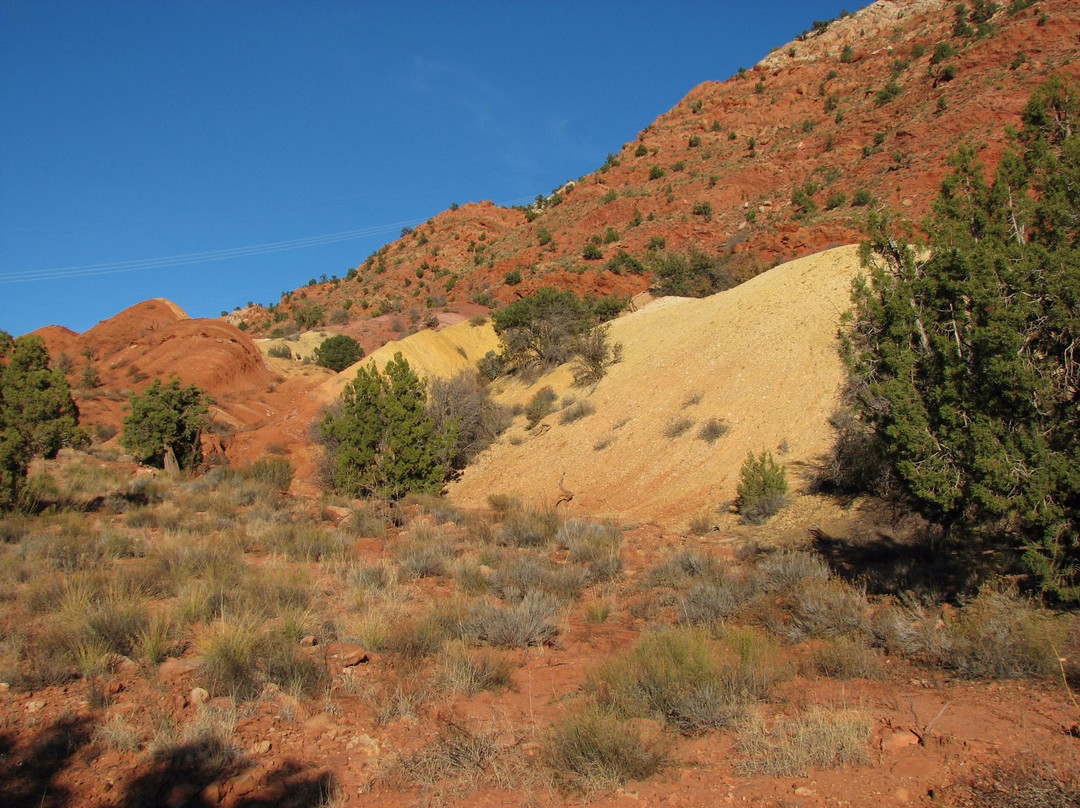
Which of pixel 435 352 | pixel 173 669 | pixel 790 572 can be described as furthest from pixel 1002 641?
pixel 435 352

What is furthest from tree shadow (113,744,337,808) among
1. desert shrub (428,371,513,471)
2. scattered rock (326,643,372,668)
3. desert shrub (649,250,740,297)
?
desert shrub (649,250,740,297)

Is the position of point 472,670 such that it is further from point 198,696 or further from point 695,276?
point 695,276

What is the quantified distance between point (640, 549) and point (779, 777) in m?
7.36

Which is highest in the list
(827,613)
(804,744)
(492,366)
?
(492,366)

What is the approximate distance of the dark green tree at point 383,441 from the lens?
18.2 m

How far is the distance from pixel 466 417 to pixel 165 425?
983 cm

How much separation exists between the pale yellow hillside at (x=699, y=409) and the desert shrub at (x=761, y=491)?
730 millimetres

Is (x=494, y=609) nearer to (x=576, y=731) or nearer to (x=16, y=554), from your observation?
(x=576, y=731)

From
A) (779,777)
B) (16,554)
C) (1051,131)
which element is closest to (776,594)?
(779,777)

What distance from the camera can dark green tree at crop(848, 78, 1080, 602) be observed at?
227 inches

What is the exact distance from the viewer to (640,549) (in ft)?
37.3

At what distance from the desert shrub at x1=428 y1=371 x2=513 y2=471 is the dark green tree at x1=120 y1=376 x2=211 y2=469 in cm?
783

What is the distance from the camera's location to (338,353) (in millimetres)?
41812

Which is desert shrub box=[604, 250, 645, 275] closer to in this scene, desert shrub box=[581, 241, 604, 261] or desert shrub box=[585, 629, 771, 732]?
desert shrub box=[581, 241, 604, 261]
